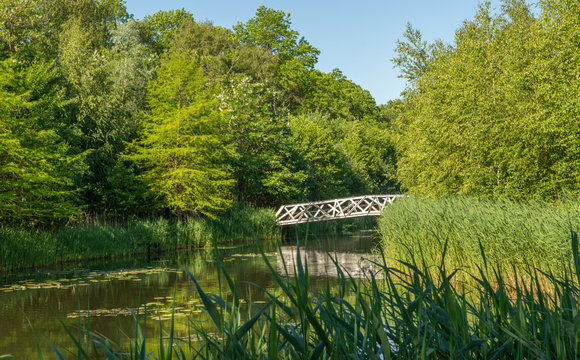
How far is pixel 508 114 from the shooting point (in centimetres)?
1268

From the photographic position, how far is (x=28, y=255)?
13281 millimetres

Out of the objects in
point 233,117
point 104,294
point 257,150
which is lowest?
point 104,294

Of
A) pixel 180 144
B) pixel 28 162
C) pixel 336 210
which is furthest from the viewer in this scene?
pixel 336 210

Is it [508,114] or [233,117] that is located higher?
[233,117]

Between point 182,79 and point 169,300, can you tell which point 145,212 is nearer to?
point 182,79

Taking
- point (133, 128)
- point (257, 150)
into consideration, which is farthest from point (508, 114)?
point (257, 150)

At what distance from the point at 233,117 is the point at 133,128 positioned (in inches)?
233

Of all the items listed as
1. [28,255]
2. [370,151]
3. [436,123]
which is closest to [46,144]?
[28,255]

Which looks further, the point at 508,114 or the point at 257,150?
the point at 257,150

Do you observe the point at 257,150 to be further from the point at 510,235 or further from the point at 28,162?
the point at 510,235

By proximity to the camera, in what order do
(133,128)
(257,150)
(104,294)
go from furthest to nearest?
(257,150) < (133,128) < (104,294)

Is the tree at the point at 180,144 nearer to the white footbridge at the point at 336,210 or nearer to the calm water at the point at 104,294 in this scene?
the white footbridge at the point at 336,210

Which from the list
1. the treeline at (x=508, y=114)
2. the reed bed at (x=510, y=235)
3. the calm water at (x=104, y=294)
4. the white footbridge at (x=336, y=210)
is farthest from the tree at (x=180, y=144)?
the reed bed at (x=510, y=235)

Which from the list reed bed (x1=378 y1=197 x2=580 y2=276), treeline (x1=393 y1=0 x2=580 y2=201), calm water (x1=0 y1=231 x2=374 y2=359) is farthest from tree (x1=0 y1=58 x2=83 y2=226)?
treeline (x1=393 y1=0 x2=580 y2=201)
